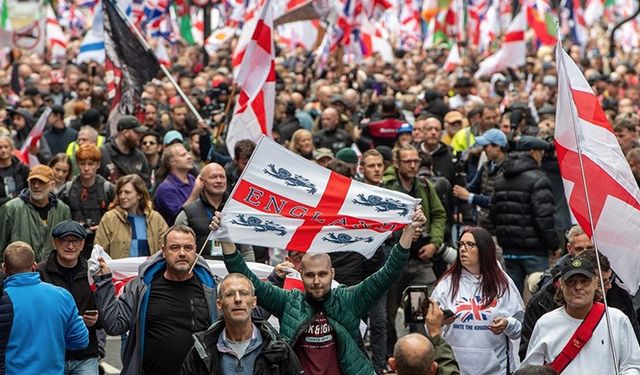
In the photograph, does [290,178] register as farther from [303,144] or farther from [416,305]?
[303,144]

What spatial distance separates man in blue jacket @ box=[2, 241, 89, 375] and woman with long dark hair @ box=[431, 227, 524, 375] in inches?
84.0

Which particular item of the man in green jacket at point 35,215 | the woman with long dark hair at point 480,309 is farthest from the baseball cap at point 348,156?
the woman with long dark hair at point 480,309

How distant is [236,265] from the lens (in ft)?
26.7

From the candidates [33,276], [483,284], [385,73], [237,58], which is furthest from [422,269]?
[385,73]

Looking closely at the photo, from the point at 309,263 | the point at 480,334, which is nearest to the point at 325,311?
the point at 309,263

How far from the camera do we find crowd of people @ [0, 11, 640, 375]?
7289mm

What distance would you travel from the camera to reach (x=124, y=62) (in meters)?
14.6

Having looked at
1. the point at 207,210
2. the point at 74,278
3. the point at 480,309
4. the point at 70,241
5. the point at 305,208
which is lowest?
the point at 207,210

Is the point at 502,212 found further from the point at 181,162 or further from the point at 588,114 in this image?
the point at 588,114

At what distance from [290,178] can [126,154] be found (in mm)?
5258

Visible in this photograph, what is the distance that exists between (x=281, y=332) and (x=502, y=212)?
4666 millimetres

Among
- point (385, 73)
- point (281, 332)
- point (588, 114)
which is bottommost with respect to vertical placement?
point (385, 73)

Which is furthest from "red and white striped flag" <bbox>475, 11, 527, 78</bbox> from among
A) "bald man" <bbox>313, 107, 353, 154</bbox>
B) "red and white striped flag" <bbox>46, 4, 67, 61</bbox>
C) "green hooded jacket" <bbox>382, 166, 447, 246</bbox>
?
"green hooded jacket" <bbox>382, 166, 447, 246</bbox>

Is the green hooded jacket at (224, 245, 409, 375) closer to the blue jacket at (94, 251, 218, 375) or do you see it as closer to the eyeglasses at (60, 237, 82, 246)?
the blue jacket at (94, 251, 218, 375)
